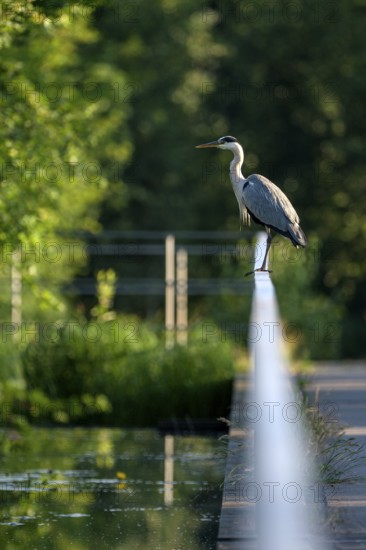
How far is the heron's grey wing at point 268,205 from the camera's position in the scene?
1156 centimetres

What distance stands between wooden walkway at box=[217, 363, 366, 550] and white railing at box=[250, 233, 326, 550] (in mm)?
151

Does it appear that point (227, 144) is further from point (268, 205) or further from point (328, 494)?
point (328, 494)

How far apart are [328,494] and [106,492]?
408 centimetres

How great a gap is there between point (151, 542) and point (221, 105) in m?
36.3

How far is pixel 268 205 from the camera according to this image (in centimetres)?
1158

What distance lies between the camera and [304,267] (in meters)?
27.9

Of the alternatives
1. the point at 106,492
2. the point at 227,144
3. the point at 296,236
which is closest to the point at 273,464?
the point at 296,236

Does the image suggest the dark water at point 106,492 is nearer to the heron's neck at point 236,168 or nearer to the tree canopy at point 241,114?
the heron's neck at point 236,168

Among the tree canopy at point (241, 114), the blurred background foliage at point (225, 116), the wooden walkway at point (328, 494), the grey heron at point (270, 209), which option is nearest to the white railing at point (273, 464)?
the wooden walkway at point (328, 494)

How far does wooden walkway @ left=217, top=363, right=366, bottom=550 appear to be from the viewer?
333 inches

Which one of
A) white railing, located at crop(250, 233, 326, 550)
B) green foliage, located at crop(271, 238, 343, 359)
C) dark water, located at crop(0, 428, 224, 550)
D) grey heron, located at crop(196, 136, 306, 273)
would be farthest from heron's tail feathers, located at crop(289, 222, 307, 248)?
green foliage, located at crop(271, 238, 343, 359)

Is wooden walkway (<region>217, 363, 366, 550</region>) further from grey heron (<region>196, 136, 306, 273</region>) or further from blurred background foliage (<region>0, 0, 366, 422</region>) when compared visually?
blurred background foliage (<region>0, 0, 366, 422</region>)

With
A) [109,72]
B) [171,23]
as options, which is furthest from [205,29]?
[109,72]

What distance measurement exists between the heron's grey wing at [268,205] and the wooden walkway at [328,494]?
5.95 feet
